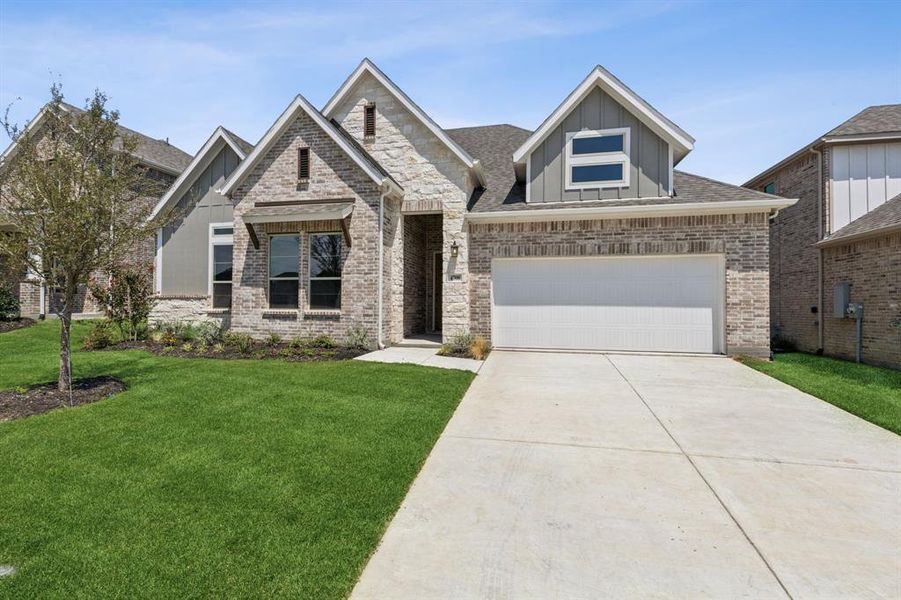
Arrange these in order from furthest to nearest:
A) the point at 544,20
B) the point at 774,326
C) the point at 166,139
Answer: the point at 166,139, the point at 774,326, the point at 544,20

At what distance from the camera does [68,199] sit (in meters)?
5.73

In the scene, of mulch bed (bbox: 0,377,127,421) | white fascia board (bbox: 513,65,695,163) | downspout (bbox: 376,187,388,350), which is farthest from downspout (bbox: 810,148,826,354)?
mulch bed (bbox: 0,377,127,421)

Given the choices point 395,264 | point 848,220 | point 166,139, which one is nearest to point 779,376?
point 848,220

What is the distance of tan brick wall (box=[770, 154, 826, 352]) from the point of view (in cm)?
1237

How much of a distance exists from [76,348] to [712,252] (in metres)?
16.8

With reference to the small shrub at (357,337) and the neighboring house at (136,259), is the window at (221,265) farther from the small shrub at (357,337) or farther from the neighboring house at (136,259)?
the small shrub at (357,337)

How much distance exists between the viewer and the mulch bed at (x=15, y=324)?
43.3ft

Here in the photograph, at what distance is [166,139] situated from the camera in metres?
22.7

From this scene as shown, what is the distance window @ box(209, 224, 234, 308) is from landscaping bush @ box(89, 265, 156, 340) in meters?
1.75

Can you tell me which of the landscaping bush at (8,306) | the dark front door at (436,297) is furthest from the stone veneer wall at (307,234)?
the landscaping bush at (8,306)

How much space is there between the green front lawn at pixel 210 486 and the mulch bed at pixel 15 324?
954 cm

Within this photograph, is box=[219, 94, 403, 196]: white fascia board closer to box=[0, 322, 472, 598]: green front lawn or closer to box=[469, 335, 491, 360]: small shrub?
box=[469, 335, 491, 360]: small shrub

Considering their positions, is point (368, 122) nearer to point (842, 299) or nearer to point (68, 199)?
point (68, 199)

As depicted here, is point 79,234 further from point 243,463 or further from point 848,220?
point 848,220
